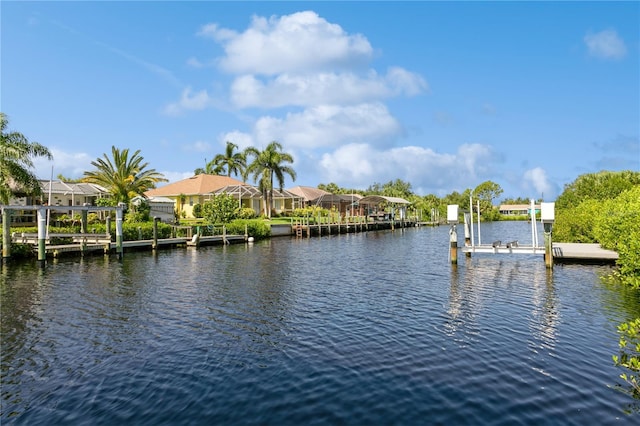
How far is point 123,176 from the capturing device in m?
46.9

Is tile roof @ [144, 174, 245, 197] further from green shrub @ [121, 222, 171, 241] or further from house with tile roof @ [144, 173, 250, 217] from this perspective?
green shrub @ [121, 222, 171, 241]

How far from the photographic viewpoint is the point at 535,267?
947 inches

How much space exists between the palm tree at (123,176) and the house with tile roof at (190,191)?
1211 centimetres

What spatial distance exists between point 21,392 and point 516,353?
430 inches

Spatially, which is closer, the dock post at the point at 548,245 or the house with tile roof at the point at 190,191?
the dock post at the point at 548,245

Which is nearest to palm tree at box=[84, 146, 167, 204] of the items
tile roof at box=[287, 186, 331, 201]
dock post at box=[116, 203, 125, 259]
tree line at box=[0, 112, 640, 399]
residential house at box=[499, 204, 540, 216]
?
tree line at box=[0, 112, 640, 399]

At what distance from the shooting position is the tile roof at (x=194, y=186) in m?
62.5

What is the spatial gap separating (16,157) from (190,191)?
3278 centimetres

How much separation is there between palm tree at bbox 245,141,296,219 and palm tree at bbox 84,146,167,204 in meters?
15.7

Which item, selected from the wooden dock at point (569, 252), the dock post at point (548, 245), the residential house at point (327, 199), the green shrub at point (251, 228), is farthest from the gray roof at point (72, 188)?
the dock post at point (548, 245)

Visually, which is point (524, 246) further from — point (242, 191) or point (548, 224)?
point (242, 191)

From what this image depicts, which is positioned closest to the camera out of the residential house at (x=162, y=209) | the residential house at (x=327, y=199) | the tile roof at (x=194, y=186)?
the residential house at (x=162, y=209)

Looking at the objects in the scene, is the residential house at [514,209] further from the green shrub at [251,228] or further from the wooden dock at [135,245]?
the wooden dock at [135,245]

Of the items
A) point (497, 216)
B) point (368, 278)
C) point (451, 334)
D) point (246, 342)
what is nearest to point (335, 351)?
point (246, 342)
